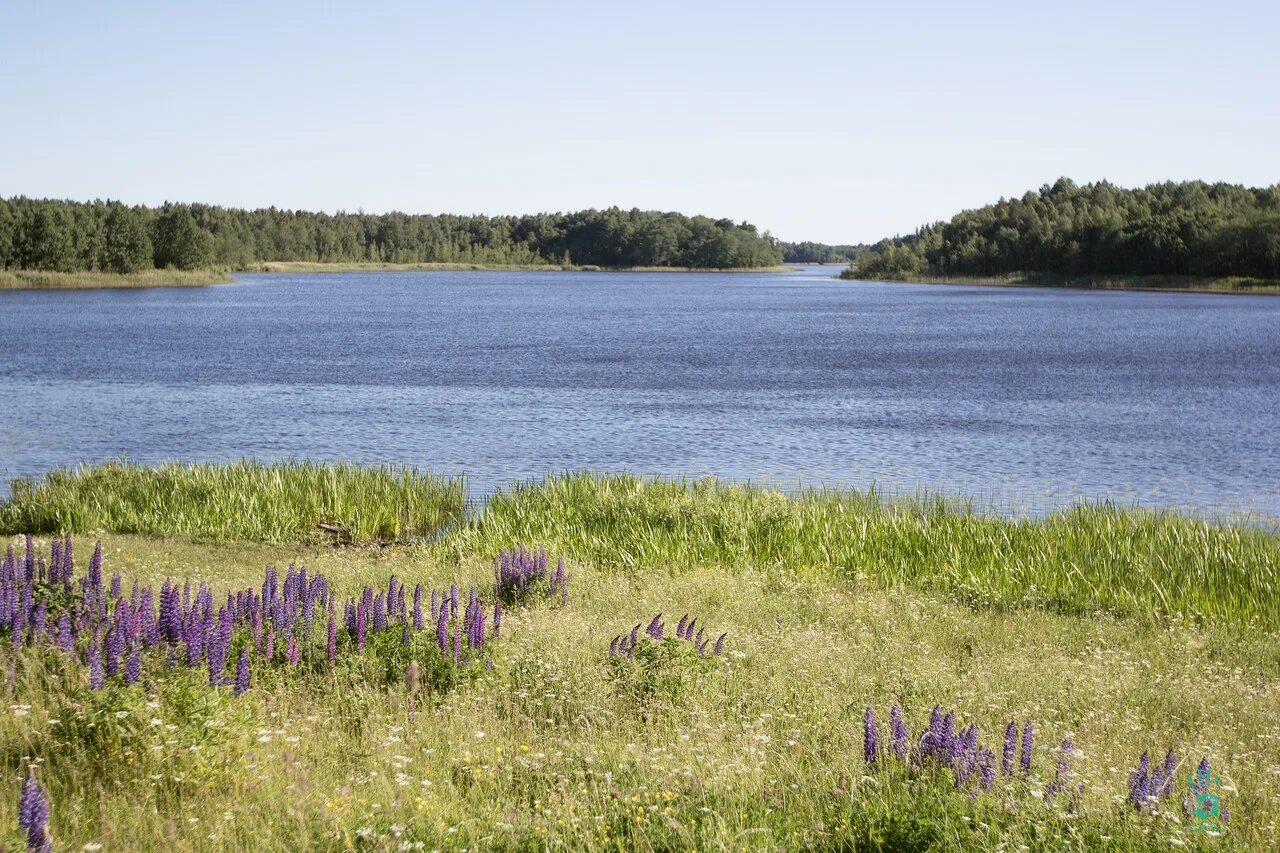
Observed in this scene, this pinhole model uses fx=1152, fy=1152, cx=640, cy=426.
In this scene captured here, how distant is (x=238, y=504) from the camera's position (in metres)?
19.0

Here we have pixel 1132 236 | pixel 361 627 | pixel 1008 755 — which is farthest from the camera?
pixel 1132 236

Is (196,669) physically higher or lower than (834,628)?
higher

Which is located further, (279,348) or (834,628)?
(279,348)

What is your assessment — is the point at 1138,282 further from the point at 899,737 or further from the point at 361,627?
the point at 899,737

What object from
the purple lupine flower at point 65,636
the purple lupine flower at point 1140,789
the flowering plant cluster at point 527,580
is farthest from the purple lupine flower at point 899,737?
the flowering plant cluster at point 527,580

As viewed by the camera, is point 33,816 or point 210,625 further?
point 210,625

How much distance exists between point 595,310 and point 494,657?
105 metres

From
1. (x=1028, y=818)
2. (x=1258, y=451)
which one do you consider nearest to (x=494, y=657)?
(x=1028, y=818)

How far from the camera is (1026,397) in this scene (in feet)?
146

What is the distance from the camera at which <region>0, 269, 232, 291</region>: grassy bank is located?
131750mm

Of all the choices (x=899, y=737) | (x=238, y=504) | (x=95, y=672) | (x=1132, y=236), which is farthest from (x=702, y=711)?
(x=1132, y=236)

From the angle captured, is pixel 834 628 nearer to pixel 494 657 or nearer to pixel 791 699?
pixel 791 699

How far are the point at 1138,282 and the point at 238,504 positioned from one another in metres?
150

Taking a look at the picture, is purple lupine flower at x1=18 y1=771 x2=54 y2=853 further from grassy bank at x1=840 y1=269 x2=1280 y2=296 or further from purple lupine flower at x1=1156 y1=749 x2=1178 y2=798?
grassy bank at x1=840 y1=269 x2=1280 y2=296
